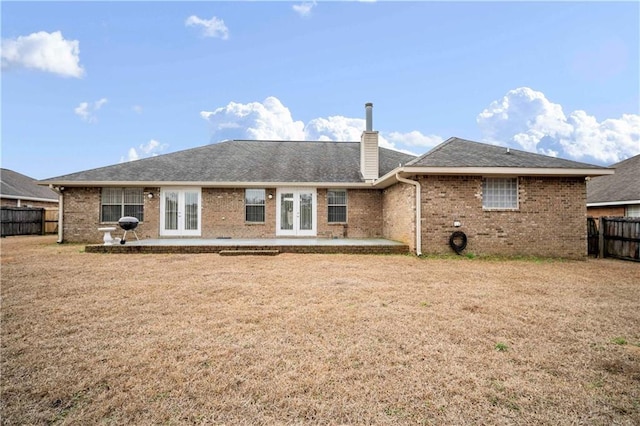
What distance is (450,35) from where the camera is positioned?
13.9 meters

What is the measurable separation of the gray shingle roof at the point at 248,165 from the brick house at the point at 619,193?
922 centimetres

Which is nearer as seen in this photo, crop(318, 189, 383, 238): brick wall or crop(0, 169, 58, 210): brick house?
crop(318, 189, 383, 238): brick wall

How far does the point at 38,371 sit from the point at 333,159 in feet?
46.4

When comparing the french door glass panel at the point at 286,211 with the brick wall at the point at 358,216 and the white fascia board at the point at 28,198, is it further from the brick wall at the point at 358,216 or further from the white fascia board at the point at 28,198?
the white fascia board at the point at 28,198

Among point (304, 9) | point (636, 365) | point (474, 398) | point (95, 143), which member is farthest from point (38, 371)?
point (95, 143)

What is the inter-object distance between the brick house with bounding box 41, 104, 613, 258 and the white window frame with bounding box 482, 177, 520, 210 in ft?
0.11

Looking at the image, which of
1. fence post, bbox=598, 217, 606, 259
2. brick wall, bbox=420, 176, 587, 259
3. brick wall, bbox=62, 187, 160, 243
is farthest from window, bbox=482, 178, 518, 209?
brick wall, bbox=62, 187, 160, 243

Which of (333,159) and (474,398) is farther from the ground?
(333,159)

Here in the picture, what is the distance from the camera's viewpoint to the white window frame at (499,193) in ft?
33.1

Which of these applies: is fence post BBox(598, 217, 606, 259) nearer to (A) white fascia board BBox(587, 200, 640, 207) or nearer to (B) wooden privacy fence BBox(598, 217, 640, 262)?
(B) wooden privacy fence BBox(598, 217, 640, 262)

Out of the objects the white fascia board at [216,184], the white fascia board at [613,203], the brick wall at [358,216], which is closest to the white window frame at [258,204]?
the white fascia board at [216,184]

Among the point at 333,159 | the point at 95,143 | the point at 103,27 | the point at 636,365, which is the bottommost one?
the point at 636,365

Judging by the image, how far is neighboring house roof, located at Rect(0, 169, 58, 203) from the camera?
20683 millimetres

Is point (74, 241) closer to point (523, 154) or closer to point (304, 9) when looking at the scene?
point (304, 9)
